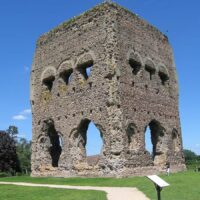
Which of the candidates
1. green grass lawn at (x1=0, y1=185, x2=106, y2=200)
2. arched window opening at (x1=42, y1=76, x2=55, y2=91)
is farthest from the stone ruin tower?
green grass lawn at (x1=0, y1=185, x2=106, y2=200)

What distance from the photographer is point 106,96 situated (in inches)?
743

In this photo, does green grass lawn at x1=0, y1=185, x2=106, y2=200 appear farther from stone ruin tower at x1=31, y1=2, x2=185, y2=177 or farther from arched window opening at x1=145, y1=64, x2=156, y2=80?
arched window opening at x1=145, y1=64, x2=156, y2=80

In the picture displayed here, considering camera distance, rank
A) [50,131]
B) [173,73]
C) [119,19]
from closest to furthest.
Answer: [119,19]
[50,131]
[173,73]

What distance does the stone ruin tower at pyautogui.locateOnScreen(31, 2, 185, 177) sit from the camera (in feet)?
61.8

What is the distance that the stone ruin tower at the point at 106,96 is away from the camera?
61.8ft

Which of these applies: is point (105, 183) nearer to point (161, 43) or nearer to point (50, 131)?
point (50, 131)

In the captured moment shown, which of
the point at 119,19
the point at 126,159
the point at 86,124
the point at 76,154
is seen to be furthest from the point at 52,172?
the point at 119,19

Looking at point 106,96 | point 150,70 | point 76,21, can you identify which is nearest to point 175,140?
point 150,70

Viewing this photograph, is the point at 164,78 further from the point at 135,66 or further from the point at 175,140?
the point at 175,140

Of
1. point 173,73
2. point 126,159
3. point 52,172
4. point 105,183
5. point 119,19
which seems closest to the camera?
point 105,183

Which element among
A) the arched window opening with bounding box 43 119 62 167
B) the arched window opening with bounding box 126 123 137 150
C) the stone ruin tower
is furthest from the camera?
the arched window opening with bounding box 43 119 62 167

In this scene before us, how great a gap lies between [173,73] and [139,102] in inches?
238

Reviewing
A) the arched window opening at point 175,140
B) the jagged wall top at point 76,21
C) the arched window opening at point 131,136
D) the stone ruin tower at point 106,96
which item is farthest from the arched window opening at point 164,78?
the arched window opening at point 131,136

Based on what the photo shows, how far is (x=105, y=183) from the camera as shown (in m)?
16.2
